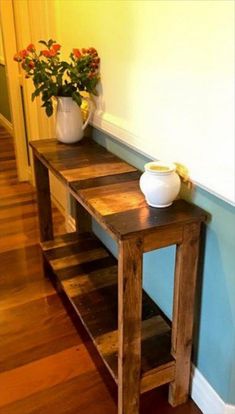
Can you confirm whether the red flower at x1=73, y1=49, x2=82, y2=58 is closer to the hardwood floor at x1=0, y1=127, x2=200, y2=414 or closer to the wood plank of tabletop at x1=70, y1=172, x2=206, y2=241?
the wood plank of tabletop at x1=70, y1=172, x2=206, y2=241

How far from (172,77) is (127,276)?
68 cm

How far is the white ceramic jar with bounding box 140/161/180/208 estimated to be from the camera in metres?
1.31

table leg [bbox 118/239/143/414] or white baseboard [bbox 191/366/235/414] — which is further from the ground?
table leg [bbox 118/239/143/414]

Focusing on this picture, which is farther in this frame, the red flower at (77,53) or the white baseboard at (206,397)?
the red flower at (77,53)

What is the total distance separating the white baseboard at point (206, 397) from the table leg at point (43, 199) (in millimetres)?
1155

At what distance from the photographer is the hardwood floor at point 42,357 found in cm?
160

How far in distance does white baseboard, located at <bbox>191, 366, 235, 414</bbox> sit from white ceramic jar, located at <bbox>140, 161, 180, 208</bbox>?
0.70 meters

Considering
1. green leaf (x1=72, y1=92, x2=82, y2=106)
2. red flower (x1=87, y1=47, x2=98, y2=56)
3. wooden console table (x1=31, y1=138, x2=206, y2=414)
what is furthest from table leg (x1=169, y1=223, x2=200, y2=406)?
red flower (x1=87, y1=47, x2=98, y2=56)

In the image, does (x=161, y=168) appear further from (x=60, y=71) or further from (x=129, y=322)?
(x=60, y=71)

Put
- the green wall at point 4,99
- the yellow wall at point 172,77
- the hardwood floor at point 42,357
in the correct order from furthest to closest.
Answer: the green wall at point 4,99 < the hardwood floor at point 42,357 < the yellow wall at point 172,77

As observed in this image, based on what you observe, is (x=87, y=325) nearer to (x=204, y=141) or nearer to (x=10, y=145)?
(x=204, y=141)

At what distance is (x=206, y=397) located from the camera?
5.05 ft

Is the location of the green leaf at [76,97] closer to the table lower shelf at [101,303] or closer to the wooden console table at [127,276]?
the wooden console table at [127,276]

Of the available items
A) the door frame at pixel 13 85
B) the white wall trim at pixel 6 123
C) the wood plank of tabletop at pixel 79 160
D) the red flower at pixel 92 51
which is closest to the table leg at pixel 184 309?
the wood plank of tabletop at pixel 79 160
